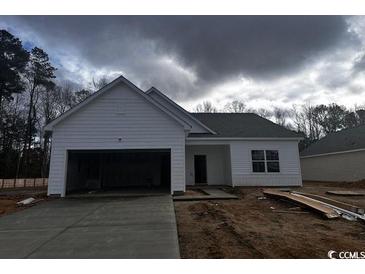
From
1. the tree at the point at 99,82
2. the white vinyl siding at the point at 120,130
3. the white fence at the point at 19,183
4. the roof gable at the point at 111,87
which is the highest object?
the tree at the point at 99,82

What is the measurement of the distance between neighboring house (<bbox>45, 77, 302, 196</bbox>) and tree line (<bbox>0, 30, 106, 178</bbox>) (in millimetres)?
15258

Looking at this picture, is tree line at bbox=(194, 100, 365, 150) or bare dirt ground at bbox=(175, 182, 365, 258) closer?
bare dirt ground at bbox=(175, 182, 365, 258)

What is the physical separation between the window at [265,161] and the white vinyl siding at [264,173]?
0.19 metres

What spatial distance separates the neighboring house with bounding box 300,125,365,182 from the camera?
18.0m

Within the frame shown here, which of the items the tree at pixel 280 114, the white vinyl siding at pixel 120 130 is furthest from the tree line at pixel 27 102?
the tree at pixel 280 114

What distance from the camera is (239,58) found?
13484 mm

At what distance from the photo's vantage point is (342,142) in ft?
67.8

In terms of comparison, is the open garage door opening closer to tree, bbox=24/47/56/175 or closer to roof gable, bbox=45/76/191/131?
roof gable, bbox=45/76/191/131

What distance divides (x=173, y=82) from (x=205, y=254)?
20.0m

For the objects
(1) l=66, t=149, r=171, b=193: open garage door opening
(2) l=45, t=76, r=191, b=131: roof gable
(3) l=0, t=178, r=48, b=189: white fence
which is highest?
(2) l=45, t=76, r=191, b=131: roof gable

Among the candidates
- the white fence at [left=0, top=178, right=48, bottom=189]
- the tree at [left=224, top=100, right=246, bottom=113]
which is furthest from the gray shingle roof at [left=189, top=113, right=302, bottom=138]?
the tree at [left=224, top=100, right=246, bottom=113]

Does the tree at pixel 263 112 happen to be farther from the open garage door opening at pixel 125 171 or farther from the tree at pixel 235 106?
the open garage door opening at pixel 125 171

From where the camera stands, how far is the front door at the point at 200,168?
16.0 m

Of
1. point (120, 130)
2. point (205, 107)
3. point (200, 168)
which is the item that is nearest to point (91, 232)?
point (120, 130)
